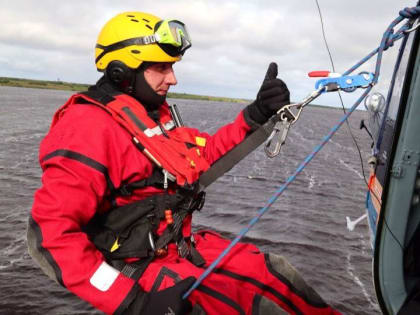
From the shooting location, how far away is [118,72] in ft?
10.3

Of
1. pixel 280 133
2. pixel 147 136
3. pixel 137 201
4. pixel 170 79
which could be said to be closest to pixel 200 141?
pixel 170 79

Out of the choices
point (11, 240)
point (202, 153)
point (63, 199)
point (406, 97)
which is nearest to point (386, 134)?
point (406, 97)

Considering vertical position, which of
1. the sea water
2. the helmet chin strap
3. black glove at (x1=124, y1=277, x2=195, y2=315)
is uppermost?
the helmet chin strap

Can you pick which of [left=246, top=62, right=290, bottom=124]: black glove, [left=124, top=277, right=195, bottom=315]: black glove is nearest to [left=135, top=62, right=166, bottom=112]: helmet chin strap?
[left=246, top=62, right=290, bottom=124]: black glove

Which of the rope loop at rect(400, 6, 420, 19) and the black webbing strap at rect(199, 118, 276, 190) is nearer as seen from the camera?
the rope loop at rect(400, 6, 420, 19)

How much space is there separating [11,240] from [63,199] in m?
5.52

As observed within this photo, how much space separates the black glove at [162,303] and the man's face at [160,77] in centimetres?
167

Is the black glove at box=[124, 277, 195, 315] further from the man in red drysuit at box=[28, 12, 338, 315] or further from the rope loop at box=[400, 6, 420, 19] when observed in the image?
the rope loop at box=[400, 6, 420, 19]

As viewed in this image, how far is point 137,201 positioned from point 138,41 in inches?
52.5

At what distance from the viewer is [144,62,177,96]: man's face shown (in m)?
3.29

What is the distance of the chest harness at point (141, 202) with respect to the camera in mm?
2936

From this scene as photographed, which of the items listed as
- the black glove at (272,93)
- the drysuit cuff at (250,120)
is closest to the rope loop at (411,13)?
the black glove at (272,93)

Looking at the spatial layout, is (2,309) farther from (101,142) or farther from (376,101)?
(376,101)

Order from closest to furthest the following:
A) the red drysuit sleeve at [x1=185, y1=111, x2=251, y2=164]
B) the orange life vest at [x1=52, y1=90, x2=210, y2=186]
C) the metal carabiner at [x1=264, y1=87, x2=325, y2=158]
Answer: the metal carabiner at [x1=264, y1=87, x2=325, y2=158]
the orange life vest at [x1=52, y1=90, x2=210, y2=186]
the red drysuit sleeve at [x1=185, y1=111, x2=251, y2=164]
